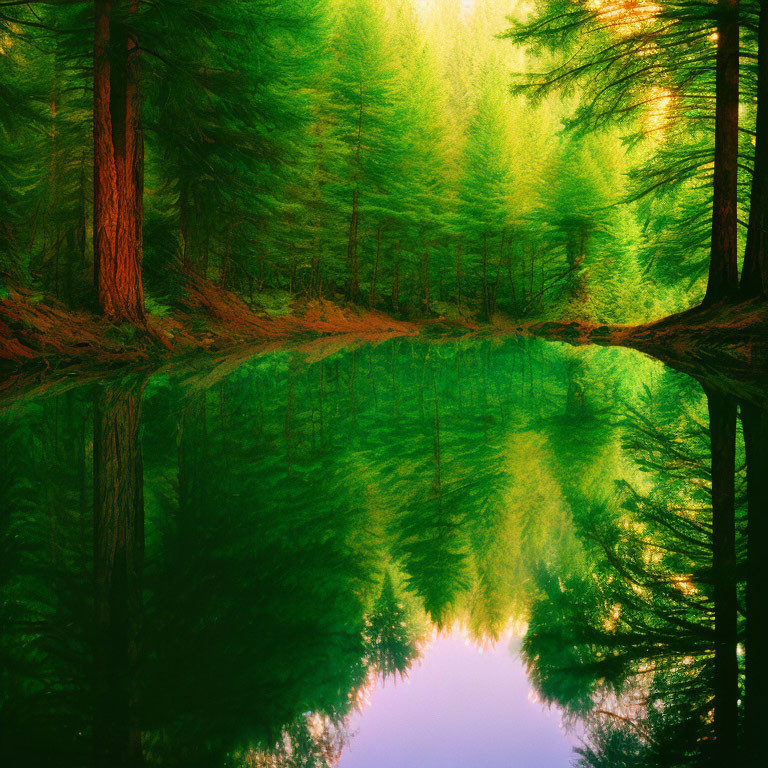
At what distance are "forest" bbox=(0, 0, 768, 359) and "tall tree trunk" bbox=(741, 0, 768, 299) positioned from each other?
3cm

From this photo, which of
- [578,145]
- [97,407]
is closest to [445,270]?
[578,145]

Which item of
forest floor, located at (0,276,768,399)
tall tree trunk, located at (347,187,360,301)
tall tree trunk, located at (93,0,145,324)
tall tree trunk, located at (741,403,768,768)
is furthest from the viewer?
tall tree trunk, located at (347,187,360,301)

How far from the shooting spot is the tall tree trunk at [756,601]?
1.46m

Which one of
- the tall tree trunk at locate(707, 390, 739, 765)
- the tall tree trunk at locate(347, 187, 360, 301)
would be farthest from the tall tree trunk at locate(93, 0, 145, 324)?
the tall tree trunk at locate(347, 187, 360, 301)

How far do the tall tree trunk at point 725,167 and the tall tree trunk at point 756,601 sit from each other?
25.8 feet

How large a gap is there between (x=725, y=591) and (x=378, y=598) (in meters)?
1.02

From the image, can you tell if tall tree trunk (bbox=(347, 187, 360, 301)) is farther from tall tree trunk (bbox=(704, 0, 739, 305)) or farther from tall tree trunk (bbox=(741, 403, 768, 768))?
tall tree trunk (bbox=(741, 403, 768, 768))

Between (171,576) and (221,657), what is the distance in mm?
531

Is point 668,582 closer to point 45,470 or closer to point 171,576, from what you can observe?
point 171,576

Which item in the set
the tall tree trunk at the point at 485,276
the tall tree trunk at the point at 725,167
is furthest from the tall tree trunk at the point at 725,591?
the tall tree trunk at the point at 485,276

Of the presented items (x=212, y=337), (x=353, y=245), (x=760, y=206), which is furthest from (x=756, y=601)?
(x=353, y=245)

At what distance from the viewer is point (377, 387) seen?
7.79 m

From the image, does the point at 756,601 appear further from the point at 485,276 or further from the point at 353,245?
the point at 485,276

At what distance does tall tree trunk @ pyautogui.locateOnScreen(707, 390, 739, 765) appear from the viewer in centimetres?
150
